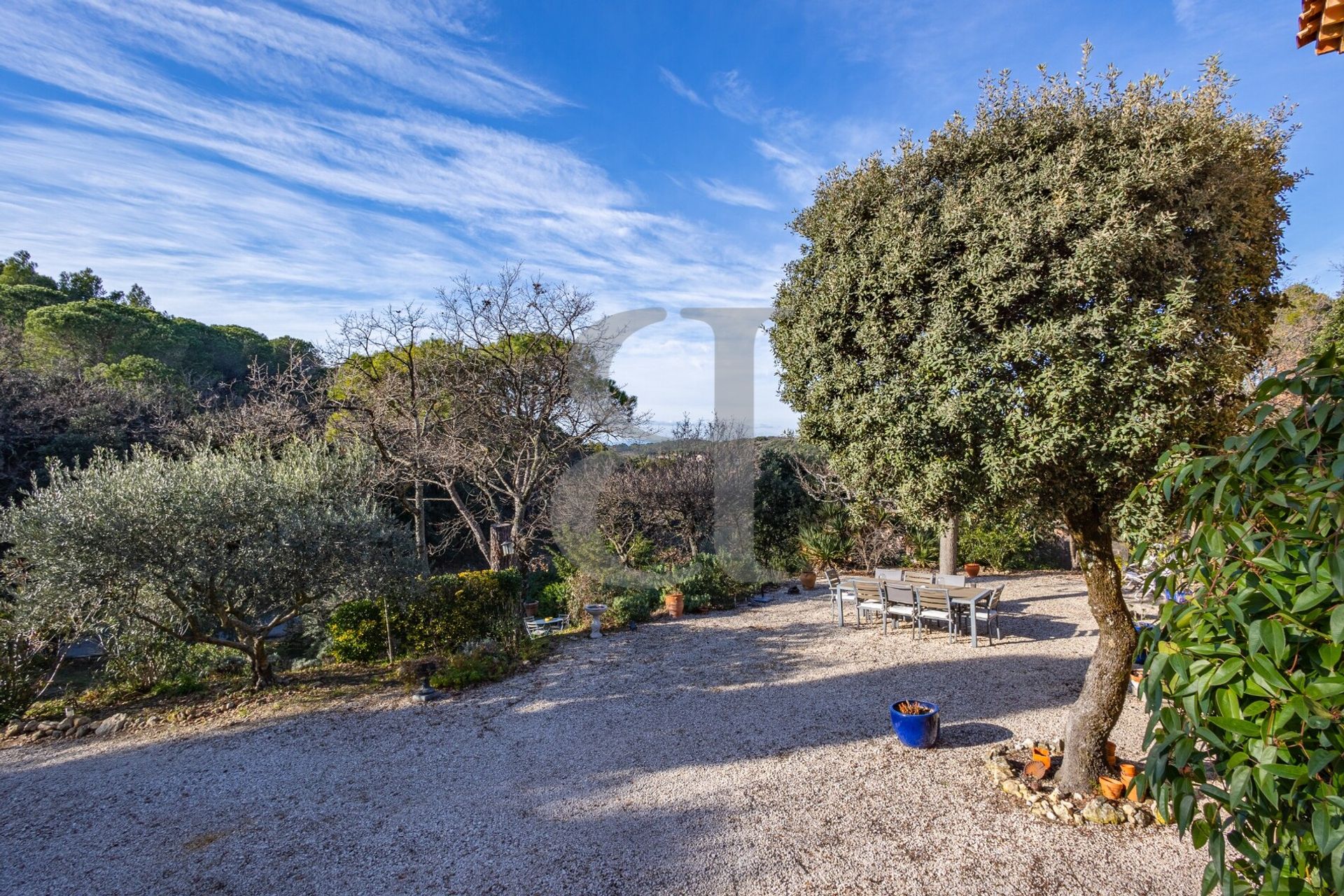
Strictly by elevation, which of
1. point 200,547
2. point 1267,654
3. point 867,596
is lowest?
point 867,596

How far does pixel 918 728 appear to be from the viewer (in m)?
5.25

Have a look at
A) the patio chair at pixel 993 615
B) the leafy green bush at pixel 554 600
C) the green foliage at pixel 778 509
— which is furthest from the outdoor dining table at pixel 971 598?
the leafy green bush at pixel 554 600

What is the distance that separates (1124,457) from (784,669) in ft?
16.8

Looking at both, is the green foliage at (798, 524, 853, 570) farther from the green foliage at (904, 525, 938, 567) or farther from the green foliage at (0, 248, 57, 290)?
the green foliage at (0, 248, 57, 290)

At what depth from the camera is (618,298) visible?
38.6 ft

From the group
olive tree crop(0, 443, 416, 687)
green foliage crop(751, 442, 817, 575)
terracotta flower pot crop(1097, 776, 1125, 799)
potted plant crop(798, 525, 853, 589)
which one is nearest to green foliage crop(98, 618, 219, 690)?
olive tree crop(0, 443, 416, 687)

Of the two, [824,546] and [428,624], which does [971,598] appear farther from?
[428,624]

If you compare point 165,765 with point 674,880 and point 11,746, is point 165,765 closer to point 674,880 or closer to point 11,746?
point 11,746

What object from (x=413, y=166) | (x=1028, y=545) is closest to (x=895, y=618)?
(x=1028, y=545)

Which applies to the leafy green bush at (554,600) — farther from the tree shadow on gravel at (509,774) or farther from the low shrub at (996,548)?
the low shrub at (996,548)

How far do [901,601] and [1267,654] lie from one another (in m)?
8.03

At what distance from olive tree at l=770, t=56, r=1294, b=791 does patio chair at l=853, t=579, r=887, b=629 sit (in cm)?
473

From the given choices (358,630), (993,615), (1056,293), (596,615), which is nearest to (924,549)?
(993,615)

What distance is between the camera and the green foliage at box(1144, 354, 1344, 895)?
4.02ft
